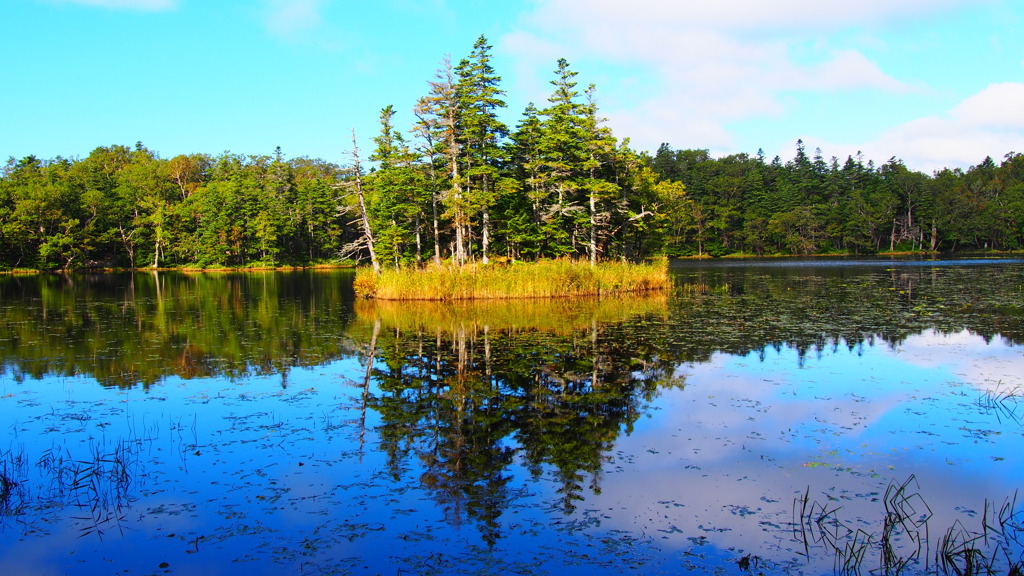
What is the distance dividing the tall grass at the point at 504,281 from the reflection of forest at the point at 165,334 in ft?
8.78

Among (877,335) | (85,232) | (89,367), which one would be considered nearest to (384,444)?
(89,367)

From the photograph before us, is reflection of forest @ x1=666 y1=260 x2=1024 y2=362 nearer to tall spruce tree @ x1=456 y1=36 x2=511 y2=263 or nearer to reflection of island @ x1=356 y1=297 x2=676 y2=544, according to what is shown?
reflection of island @ x1=356 y1=297 x2=676 y2=544

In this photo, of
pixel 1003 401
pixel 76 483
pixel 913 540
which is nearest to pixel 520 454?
pixel 913 540

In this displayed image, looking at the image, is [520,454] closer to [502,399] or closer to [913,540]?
[502,399]

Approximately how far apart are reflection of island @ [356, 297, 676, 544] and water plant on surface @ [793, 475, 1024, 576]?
2.20 meters

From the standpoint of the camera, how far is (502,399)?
10.3 m

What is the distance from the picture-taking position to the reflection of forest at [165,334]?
13.7 meters

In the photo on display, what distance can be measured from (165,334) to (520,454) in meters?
15.2

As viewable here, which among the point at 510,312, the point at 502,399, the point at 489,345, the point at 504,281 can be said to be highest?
the point at 504,281

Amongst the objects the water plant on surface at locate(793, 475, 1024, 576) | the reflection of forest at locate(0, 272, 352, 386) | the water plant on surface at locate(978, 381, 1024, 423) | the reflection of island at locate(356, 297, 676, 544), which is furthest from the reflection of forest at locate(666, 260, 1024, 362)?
the reflection of forest at locate(0, 272, 352, 386)

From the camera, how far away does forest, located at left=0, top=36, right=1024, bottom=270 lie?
104 feet

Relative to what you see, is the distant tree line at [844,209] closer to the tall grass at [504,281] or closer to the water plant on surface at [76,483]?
the tall grass at [504,281]

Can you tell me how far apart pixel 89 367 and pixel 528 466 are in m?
11.2

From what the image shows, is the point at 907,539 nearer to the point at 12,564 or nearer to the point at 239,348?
the point at 12,564
